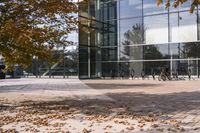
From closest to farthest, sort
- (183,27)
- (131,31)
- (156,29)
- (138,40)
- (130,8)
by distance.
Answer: (183,27) < (156,29) < (138,40) < (131,31) < (130,8)

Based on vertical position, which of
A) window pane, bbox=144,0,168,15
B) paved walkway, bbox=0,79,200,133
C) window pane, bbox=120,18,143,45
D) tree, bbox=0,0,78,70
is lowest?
paved walkway, bbox=0,79,200,133

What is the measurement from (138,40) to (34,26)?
86.5 ft

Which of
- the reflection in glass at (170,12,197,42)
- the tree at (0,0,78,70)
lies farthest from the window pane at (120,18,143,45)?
the tree at (0,0,78,70)

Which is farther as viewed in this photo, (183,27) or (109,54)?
(109,54)

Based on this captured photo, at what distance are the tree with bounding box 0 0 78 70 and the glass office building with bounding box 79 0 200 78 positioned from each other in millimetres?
19933

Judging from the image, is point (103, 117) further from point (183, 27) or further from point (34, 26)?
point (183, 27)

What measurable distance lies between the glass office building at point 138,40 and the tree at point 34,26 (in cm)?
1993

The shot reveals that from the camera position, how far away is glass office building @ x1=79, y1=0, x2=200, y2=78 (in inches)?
1423

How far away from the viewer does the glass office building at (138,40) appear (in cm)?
3616

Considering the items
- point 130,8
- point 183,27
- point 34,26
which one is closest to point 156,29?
point 183,27

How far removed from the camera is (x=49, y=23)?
14516 millimetres

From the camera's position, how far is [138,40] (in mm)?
39438

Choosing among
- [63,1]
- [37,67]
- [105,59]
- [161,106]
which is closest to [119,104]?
[161,106]

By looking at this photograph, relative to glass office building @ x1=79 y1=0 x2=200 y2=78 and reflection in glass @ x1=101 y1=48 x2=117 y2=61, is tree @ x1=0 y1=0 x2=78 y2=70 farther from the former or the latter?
reflection in glass @ x1=101 y1=48 x2=117 y2=61
